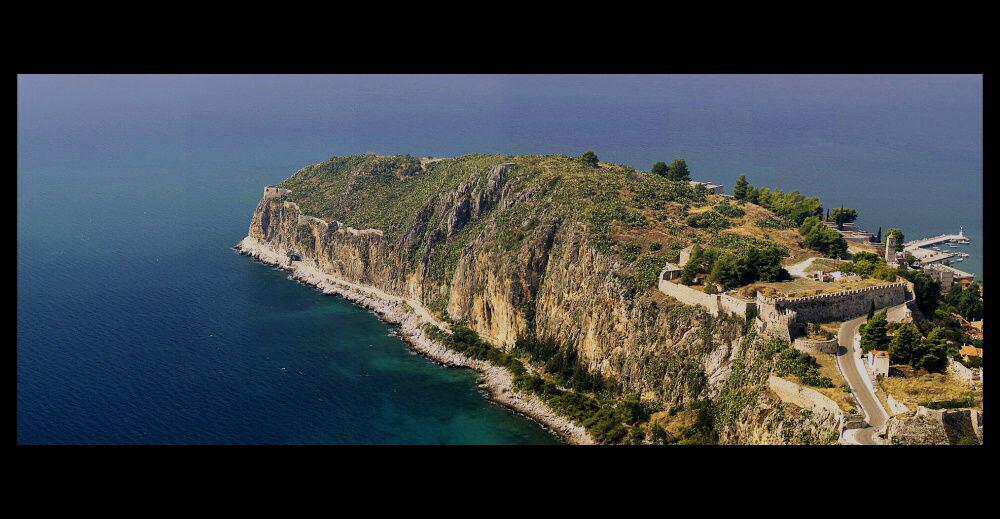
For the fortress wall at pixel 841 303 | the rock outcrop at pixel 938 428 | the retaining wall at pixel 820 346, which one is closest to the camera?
the rock outcrop at pixel 938 428

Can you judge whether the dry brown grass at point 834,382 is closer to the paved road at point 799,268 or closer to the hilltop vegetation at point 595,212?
the hilltop vegetation at point 595,212

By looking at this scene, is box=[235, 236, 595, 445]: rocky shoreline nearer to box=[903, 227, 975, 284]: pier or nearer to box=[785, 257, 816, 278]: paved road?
box=[785, 257, 816, 278]: paved road

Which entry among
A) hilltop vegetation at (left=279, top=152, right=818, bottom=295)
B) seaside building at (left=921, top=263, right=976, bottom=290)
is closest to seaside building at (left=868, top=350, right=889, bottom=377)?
hilltop vegetation at (left=279, top=152, right=818, bottom=295)

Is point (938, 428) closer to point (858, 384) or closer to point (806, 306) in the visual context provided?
point (858, 384)

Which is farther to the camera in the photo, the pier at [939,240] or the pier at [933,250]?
the pier at [939,240]

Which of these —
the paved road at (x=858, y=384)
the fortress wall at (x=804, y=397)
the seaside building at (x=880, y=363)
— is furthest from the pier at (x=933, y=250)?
the fortress wall at (x=804, y=397)

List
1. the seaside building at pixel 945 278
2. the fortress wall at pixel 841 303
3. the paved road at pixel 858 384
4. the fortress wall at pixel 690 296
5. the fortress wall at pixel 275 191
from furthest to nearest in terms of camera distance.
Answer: the fortress wall at pixel 275 191, the seaside building at pixel 945 278, the fortress wall at pixel 690 296, the fortress wall at pixel 841 303, the paved road at pixel 858 384

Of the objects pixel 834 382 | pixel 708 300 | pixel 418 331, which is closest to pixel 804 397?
pixel 834 382
